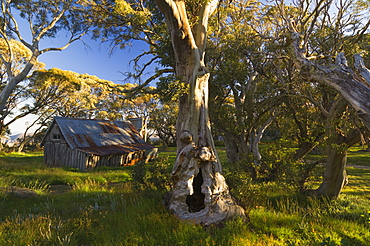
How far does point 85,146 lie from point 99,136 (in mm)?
2397

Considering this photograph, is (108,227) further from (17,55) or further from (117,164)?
(17,55)

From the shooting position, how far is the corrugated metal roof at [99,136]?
53.2 feet

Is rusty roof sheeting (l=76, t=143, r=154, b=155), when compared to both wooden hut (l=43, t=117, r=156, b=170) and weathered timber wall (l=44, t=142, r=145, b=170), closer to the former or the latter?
wooden hut (l=43, t=117, r=156, b=170)

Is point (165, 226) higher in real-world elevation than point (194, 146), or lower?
lower

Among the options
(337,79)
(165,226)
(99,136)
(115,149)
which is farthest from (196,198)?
(99,136)

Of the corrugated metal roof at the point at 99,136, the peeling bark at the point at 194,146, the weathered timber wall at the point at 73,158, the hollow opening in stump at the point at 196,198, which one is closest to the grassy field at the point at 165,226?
the peeling bark at the point at 194,146

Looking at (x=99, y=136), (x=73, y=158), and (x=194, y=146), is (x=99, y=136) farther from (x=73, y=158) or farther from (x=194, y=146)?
(x=194, y=146)

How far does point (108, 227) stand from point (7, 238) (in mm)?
1971

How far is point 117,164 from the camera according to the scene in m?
17.8

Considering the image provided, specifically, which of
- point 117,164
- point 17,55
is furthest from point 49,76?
point 117,164

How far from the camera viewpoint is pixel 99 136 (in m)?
18.5

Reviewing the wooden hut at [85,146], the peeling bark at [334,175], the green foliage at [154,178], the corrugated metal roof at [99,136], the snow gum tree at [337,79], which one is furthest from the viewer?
the corrugated metal roof at [99,136]

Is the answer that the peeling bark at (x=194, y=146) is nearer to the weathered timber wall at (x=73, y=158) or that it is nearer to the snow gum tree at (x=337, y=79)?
the snow gum tree at (x=337, y=79)

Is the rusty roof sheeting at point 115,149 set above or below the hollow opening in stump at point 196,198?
above
